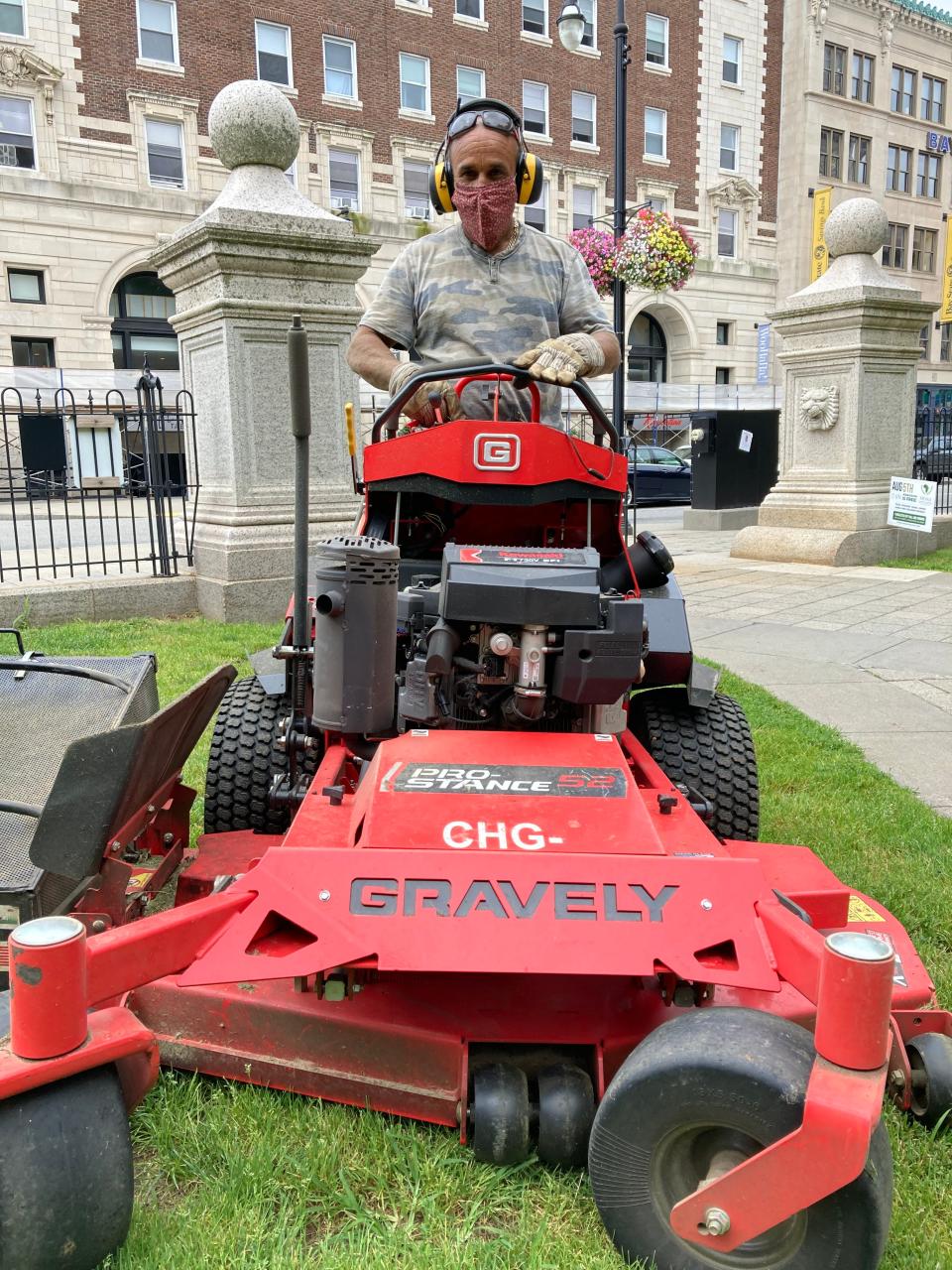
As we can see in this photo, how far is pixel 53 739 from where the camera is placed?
3.32 meters

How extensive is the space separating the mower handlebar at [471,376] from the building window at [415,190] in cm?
2977

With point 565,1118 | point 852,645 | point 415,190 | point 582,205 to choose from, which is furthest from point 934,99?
→ point 565,1118

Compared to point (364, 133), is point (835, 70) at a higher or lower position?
higher

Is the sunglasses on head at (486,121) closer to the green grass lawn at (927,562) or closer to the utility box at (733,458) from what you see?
the green grass lawn at (927,562)

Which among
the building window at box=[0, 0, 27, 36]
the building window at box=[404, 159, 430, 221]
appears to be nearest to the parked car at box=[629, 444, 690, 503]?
the building window at box=[404, 159, 430, 221]

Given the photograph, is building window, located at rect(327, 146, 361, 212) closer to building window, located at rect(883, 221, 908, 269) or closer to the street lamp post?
the street lamp post

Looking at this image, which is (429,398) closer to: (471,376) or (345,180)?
(471,376)

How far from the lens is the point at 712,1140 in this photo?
1664mm

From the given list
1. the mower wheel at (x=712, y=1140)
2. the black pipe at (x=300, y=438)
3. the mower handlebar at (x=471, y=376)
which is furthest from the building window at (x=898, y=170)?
the mower wheel at (x=712, y=1140)

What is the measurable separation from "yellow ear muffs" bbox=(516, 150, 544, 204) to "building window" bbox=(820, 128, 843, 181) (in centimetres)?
4085

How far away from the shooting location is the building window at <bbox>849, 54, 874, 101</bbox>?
3981 cm

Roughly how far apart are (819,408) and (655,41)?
2991cm

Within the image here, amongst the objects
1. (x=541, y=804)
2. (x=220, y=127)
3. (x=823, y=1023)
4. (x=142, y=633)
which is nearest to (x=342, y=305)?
(x=220, y=127)

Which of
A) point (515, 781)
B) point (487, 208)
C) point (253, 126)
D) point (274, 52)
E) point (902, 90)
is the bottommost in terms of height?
point (515, 781)
